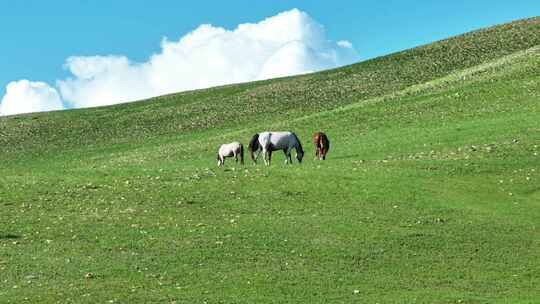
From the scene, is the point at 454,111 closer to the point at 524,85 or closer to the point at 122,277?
the point at 524,85

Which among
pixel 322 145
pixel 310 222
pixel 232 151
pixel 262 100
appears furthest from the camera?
pixel 262 100

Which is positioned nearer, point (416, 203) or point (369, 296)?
point (369, 296)

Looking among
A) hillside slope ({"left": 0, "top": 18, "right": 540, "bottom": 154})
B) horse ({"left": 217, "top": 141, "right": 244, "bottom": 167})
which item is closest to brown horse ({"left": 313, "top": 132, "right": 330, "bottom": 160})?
horse ({"left": 217, "top": 141, "right": 244, "bottom": 167})

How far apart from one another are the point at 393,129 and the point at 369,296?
39289 mm

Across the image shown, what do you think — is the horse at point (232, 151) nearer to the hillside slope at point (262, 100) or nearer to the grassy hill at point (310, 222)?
the grassy hill at point (310, 222)

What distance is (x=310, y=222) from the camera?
103 feet

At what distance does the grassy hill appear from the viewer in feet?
79.3

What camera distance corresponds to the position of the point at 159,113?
99.8 m

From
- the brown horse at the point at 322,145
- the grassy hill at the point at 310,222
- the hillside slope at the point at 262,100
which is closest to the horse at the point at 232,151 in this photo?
the grassy hill at the point at 310,222

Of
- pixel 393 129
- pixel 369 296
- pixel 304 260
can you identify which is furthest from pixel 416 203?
pixel 393 129

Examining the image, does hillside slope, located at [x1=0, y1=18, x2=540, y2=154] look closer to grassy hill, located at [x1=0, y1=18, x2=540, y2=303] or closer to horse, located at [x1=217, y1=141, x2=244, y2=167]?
grassy hill, located at [x1=0, y1=18, x2=540, y2=303]

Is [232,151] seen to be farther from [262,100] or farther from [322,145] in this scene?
[262,100]

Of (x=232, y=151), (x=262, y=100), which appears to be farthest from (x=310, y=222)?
(x=262, y=100)

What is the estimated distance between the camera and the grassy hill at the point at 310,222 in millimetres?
24172
